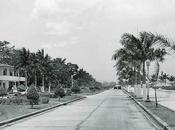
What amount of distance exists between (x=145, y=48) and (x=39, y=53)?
58.2m

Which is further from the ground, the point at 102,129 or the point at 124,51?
the point at 124,51

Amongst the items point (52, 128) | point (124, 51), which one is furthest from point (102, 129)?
point (124, 51)

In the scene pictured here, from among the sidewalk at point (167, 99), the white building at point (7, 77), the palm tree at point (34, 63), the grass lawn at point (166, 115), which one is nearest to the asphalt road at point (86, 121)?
the grass lawn at point (166, 115)

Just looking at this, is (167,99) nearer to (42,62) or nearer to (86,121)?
(86,121)

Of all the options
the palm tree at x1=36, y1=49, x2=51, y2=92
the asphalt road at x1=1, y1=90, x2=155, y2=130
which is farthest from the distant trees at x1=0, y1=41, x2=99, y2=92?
the asphalt road at x1=1, y1=90, x2=155, y2=130

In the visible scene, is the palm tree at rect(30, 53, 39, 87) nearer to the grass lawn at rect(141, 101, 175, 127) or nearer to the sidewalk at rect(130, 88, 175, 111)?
the sidewalk at rect(130, 88, 175, 111)

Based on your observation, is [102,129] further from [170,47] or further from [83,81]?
[83,81]

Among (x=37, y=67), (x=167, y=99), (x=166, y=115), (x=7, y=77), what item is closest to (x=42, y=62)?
(x=37, y=67)

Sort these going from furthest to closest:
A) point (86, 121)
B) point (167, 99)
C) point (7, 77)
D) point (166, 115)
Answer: point (7, 77)
point (167, 99)
point (166, 115)
point (86, 121)

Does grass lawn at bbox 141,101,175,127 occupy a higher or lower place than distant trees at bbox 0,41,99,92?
lower

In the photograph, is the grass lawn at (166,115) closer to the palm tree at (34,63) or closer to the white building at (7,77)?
the white building at (7,77)

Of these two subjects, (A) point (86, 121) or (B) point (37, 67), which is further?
(B) point (37, 67)

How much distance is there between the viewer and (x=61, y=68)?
120 meters

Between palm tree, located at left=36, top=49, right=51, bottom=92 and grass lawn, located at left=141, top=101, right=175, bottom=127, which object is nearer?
grass lawn, located at left=141, top=101, right=175, bottom=127
